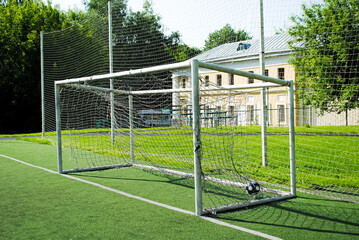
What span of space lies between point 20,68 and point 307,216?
27.8m

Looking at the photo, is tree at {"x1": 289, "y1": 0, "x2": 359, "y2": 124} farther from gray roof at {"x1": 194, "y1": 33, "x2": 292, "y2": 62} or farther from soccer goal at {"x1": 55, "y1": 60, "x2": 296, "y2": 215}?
soccer goal at {"x1": 55, "y1": 60, "x2": 296, "y2": 215}

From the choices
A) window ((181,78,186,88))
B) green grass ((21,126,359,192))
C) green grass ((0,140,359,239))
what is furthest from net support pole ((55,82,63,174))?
window ((181,78,186,88))

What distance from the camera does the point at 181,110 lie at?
8422 millimetres

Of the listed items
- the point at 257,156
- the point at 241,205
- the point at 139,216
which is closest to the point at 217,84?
the point at 257,156

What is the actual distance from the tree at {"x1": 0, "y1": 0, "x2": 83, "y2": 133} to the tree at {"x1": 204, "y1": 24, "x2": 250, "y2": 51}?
21.8 m

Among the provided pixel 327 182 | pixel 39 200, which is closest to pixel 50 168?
pixel 39 200

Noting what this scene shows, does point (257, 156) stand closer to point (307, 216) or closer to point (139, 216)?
point (307, 216)

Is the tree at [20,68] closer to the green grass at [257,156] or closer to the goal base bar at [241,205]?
the green grass at [257,156]

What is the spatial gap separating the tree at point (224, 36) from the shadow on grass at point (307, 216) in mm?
3851

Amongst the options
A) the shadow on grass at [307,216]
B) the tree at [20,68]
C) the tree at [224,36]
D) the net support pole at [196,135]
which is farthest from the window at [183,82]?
the tree at [20,68]

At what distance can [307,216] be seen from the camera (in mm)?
3732

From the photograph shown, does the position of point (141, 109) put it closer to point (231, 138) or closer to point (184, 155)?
point (184, 155)

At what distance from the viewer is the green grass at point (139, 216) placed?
3.18m

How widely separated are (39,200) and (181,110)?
4589 millimetres
